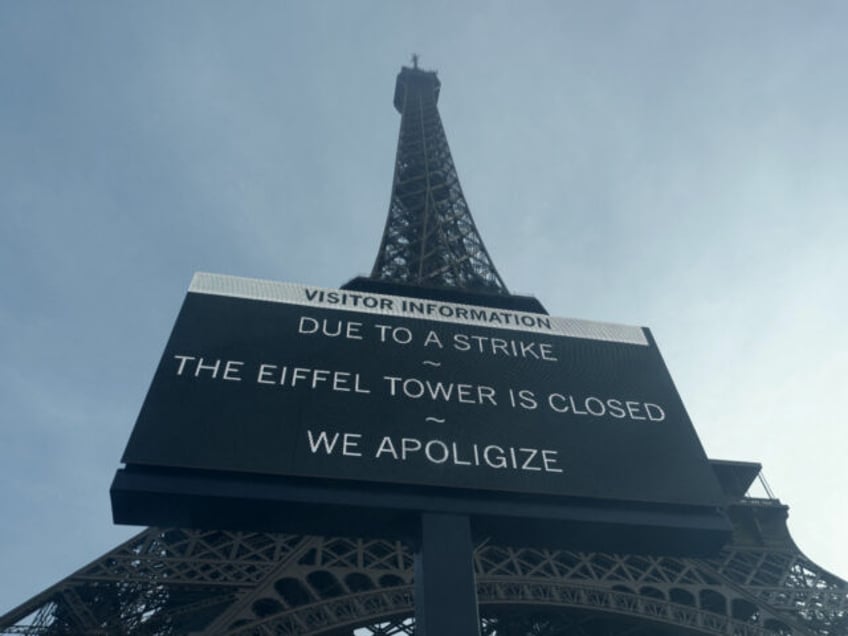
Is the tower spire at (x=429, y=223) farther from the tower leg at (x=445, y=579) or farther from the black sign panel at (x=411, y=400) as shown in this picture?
the tower leg at (x=445, y=579)

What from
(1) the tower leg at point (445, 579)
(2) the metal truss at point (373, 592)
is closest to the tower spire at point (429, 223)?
(2) the metal truss at point (373, 592)

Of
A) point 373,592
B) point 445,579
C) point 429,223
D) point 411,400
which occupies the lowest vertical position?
point 445,579

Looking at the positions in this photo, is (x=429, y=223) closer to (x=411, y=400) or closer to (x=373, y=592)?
(x=373, y=592)

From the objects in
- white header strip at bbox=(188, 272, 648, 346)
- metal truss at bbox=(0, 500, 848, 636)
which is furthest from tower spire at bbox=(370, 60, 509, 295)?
white header strip at bbox=(188, 272, 648, 346)

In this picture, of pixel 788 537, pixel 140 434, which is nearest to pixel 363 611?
pixel 140 434

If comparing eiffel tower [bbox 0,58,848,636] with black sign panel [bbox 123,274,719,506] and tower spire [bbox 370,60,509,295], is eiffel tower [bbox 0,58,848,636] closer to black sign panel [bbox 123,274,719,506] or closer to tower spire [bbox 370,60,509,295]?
black sign panel [bbox 123,274,719,506]

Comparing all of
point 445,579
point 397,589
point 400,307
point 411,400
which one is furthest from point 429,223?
point 445,579
